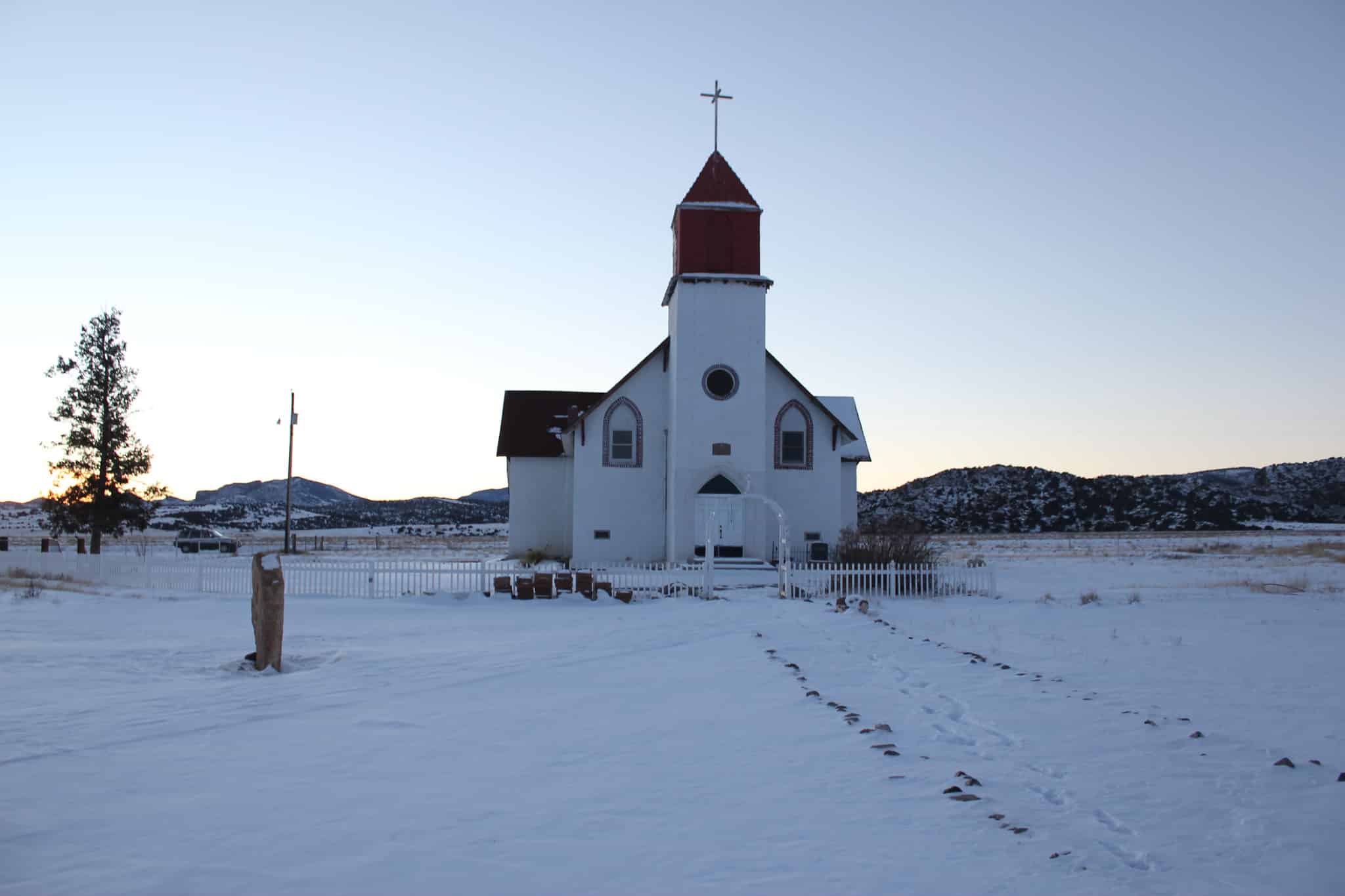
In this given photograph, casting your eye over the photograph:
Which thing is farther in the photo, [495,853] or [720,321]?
[720,321]

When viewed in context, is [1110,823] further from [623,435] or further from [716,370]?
[623,435]

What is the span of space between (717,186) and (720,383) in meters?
6.54

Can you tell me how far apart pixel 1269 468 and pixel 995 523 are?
210 feet

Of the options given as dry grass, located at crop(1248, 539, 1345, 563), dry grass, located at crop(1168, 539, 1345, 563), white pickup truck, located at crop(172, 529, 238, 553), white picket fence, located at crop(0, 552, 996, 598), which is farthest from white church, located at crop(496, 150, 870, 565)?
white pickup truck, located at crop(172, 529, 238, 553)

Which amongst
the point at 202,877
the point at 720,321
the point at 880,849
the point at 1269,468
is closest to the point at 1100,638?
the point at 880,849

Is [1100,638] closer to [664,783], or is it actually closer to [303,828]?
[664,783]

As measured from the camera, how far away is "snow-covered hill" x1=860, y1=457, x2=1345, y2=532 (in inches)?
3693

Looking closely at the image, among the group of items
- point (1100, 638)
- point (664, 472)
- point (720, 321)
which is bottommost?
point (1100, 638)

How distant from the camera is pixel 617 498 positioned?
31.2 m

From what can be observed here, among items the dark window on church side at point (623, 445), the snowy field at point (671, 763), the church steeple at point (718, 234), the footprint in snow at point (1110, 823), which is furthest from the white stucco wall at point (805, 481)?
the footprint in snow at point (1110, 823)

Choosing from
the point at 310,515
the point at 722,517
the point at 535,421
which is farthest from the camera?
the point at 310,515

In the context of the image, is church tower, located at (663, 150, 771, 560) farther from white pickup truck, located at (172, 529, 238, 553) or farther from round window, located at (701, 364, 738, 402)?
white pickup truck, located at (172, 529, 238, 553)

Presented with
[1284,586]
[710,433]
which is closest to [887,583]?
[710,433]

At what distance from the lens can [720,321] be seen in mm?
30297
